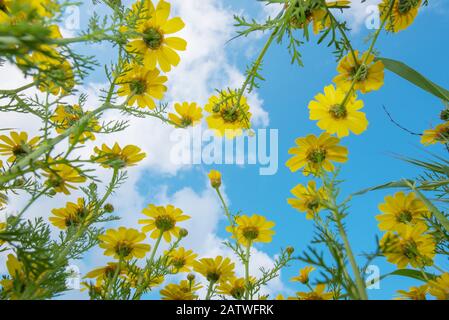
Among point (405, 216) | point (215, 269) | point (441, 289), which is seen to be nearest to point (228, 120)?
point (215, 269)

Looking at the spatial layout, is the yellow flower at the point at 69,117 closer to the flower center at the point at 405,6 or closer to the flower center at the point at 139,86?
the flower center at the point at 139,86

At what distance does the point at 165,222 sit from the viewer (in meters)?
0.95

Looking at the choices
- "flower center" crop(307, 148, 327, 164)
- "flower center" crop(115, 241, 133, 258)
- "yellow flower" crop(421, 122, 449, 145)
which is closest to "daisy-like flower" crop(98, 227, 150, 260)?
"flower center" crop(115, 241, 133, 258)

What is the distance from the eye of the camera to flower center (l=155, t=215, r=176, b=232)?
94 centimetres

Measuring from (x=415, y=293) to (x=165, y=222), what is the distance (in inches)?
23.8

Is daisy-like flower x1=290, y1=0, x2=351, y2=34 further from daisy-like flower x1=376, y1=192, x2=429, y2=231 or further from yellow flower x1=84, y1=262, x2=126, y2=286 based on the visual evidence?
yellow flower x1=84, y1=262, x2=126, y2=286

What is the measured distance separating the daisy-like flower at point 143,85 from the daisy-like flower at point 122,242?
31cm

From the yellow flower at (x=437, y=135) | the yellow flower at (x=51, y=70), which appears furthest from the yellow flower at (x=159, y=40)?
the yellow flower at (x=437, y=135)

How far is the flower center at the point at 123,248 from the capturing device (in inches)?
31.6

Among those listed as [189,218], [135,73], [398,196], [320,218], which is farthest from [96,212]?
[398,196]

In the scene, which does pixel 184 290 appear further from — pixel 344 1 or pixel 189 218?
pixel 344 1

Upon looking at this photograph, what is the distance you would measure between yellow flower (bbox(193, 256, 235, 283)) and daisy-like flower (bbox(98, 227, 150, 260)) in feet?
0.49

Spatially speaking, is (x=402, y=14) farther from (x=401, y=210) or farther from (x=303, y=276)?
(x=303, y=276)

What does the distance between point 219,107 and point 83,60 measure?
395 mm
